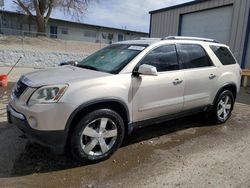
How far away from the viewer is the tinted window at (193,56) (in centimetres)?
473

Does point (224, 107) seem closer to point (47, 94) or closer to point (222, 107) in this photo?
point (222, 107)

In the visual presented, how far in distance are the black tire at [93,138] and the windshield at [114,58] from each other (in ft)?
2.16

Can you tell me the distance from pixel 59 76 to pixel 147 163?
1.76 m

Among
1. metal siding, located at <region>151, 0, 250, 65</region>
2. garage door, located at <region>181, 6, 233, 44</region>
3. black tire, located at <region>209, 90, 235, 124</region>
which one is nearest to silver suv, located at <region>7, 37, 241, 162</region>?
black tire, located at <region>209, 90, 235, 124</region>

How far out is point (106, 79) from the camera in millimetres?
3691

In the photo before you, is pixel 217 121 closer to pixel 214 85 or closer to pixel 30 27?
pixel 214 85

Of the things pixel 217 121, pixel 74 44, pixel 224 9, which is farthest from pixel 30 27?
pixel 217 121

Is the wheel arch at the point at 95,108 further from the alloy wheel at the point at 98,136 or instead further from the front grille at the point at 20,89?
the front grille at the point at 20,89

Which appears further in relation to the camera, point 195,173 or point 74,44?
point 74,44

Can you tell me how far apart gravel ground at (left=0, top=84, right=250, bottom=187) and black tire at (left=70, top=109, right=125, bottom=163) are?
0.39ft

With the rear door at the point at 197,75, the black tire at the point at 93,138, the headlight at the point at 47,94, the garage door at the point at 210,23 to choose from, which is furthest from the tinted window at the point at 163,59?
the garage door at the point at 210,23

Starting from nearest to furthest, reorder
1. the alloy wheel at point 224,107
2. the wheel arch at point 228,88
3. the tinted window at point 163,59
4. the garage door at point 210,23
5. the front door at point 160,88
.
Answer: the front door at point 160,88 → the tinted window at point 163,59 → the wheel arch at point 228,88 → the alloy wheel at point 224,107 → the garage door at point 210,23

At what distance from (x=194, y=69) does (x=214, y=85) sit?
0.68 metres

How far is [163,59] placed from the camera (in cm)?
444
